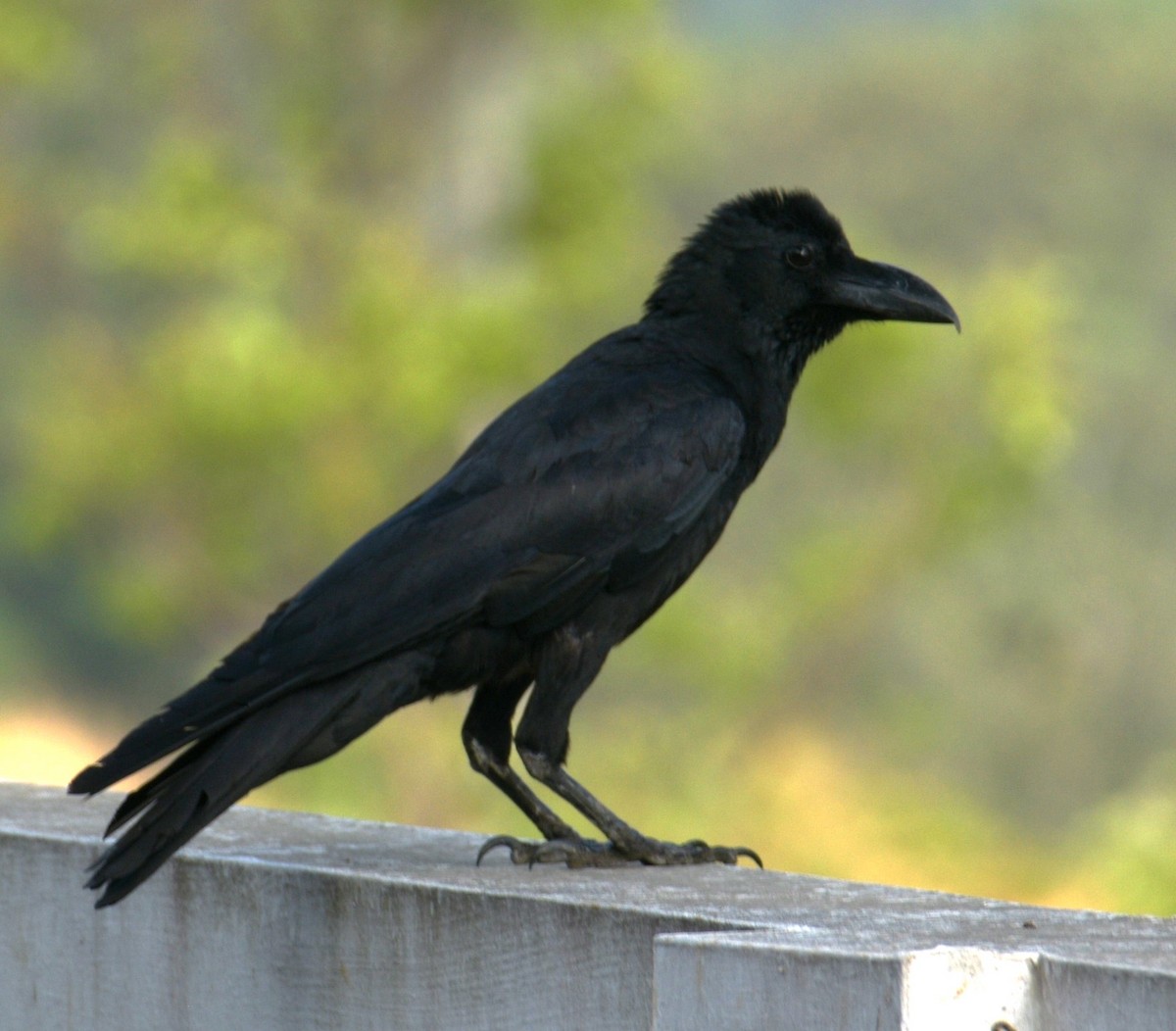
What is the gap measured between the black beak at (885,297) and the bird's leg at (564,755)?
1.12 metres

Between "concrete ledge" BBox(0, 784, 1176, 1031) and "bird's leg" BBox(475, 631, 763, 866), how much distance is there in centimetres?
24

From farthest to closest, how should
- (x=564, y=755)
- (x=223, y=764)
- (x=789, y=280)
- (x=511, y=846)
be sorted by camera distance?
1. (x=789, y=280)
2. (x=564, y=755)
3. (x=511, y=846)
4. (x=223, y=764)

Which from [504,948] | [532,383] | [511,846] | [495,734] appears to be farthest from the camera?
[532,383]

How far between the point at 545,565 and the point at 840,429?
30.7 ft

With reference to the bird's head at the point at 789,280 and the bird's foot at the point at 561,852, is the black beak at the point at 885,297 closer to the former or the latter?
the bird's head at the point at 789,280

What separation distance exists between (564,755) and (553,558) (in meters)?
0.44

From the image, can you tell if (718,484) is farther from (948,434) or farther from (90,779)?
(948,434)

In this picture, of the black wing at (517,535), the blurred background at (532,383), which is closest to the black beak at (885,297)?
the black wing at (517,535)

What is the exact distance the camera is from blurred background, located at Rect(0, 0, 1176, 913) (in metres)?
12.5

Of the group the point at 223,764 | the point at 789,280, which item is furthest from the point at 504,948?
the point at 789,280

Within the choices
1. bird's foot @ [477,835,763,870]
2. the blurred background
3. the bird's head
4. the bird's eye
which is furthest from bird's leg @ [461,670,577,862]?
the blurred background

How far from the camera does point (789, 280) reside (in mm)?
4496

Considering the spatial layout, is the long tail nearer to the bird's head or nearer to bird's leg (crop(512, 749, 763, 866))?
bird's leg (crop(512, 749, 763, 866))

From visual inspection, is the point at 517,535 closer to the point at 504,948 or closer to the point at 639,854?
the point at 639,854
